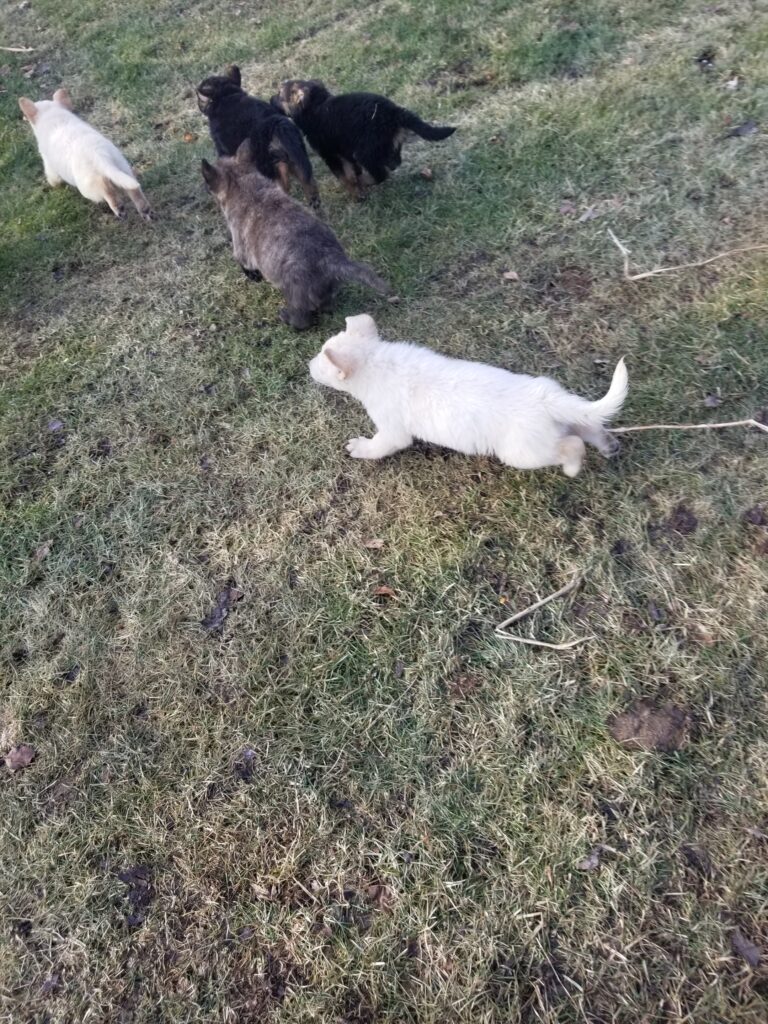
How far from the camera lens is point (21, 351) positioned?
450 cm

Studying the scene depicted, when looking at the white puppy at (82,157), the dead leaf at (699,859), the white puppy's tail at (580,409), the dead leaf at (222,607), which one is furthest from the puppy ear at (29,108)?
the dead leaf at (699,859)

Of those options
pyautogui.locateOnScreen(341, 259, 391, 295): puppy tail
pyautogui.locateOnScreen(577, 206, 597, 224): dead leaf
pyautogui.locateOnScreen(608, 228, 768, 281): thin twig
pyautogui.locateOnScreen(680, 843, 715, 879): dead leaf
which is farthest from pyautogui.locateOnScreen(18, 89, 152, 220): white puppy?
pyautogui.locateOnScreen(680, 843, 715, 879): dead leaf

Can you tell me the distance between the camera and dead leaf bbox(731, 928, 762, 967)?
80.0 inches

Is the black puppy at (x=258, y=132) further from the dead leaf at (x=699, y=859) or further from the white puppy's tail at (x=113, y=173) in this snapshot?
the dead leaf at (x=699, y=859)

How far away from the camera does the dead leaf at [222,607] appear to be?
10.1 ft

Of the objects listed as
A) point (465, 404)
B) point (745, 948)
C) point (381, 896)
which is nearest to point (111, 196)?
point (465, 404)

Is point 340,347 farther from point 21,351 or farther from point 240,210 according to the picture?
point 21,351

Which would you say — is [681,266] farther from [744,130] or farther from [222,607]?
[222,607]

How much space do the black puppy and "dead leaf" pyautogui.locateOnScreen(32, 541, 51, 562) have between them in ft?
9.70

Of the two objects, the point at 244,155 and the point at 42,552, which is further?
the point at 244,155

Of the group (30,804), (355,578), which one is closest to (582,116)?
(355,578)

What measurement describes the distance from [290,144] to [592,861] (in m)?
4.48

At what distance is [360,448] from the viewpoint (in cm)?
340

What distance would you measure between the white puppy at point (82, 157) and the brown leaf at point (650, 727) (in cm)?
483
